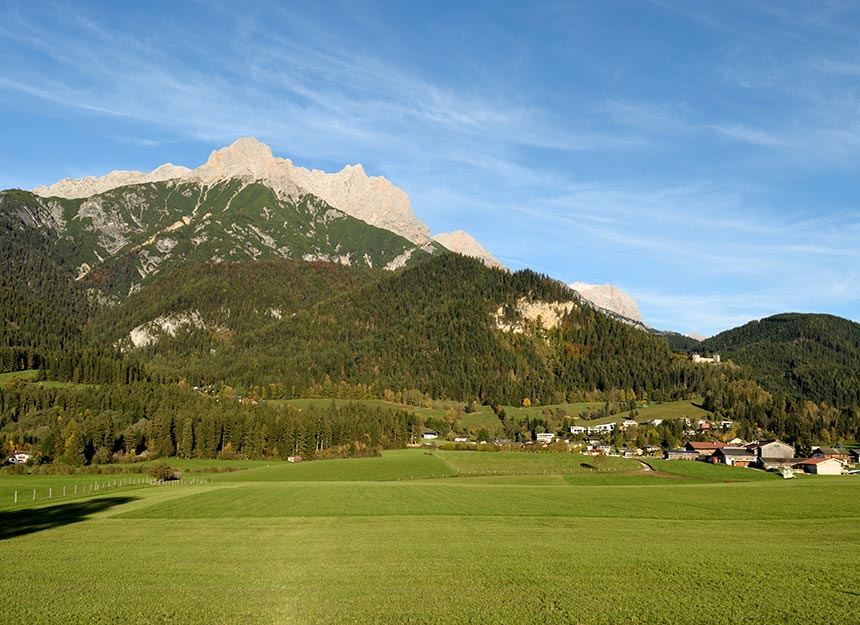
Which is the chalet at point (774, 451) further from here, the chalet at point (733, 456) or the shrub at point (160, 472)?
the shrub at point (160, 472)

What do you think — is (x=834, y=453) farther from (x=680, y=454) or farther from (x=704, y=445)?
(x=680, y=454)

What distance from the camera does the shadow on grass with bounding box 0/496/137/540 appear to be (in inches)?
1796

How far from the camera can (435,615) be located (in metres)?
22.1

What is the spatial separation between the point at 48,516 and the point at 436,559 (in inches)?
1485

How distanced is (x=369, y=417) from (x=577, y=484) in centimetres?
10191

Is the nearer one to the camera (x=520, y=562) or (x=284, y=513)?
(x=520, y=562)

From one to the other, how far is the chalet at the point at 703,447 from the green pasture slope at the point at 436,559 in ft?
349

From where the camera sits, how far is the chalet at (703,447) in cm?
16975

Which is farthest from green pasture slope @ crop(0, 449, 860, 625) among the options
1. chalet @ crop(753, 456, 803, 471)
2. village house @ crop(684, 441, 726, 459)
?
village house @ crop(684, 441, 726, 459)

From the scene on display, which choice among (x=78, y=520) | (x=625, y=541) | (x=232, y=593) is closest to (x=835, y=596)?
(x=625, y=541)

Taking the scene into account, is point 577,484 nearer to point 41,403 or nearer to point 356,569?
point 356,569

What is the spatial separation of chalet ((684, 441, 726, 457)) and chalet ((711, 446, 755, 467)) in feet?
14.4

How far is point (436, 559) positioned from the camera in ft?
107

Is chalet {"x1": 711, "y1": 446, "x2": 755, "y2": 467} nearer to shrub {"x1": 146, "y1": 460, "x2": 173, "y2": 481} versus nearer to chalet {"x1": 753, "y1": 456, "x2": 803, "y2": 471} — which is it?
chalet {"x1": 753, "y1": 456, "x2": 803, "y2": 471}
